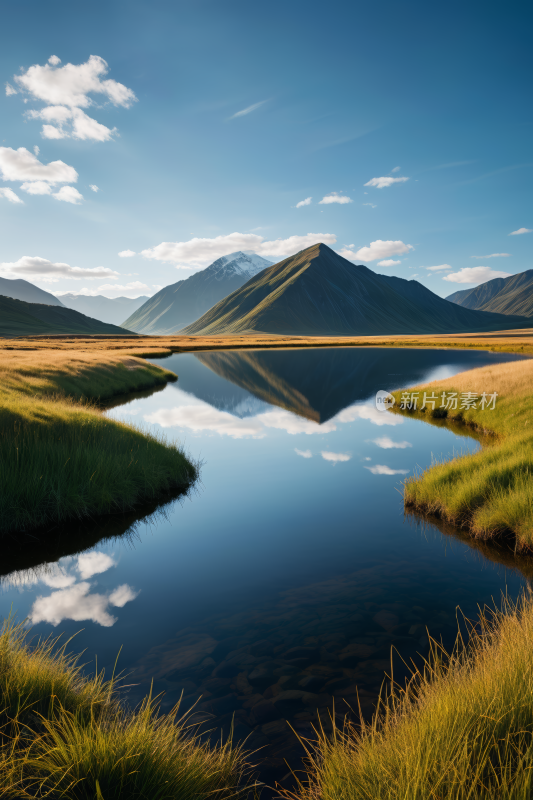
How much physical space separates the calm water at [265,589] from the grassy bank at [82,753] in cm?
118

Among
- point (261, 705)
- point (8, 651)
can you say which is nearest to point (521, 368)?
point (261, 705)

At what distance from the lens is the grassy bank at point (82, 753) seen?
3.37m

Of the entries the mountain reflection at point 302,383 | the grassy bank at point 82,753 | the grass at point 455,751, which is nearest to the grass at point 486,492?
the grass at point 455,751

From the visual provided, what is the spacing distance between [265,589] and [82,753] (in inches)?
223

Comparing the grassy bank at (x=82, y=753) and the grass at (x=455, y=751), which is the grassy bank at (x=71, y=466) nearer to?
the grassy bank at (x=82, y=753)

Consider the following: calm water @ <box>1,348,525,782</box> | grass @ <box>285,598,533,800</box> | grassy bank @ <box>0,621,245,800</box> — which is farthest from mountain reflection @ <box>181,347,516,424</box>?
grassy bank @ <box>0,621,245,800</box>

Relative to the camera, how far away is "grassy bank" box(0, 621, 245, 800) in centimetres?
337

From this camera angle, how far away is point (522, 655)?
4805 mm

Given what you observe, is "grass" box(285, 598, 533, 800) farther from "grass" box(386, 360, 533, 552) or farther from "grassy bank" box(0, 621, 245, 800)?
"grass" box(386, 360, 533, 552)

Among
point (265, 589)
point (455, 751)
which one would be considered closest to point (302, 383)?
point (265, 589)

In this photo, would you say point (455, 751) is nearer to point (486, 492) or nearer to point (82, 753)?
point (82, 753)

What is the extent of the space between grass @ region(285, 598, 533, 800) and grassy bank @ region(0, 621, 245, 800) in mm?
1158

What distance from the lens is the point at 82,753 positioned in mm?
3549

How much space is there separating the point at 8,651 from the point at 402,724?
4.66 metres
